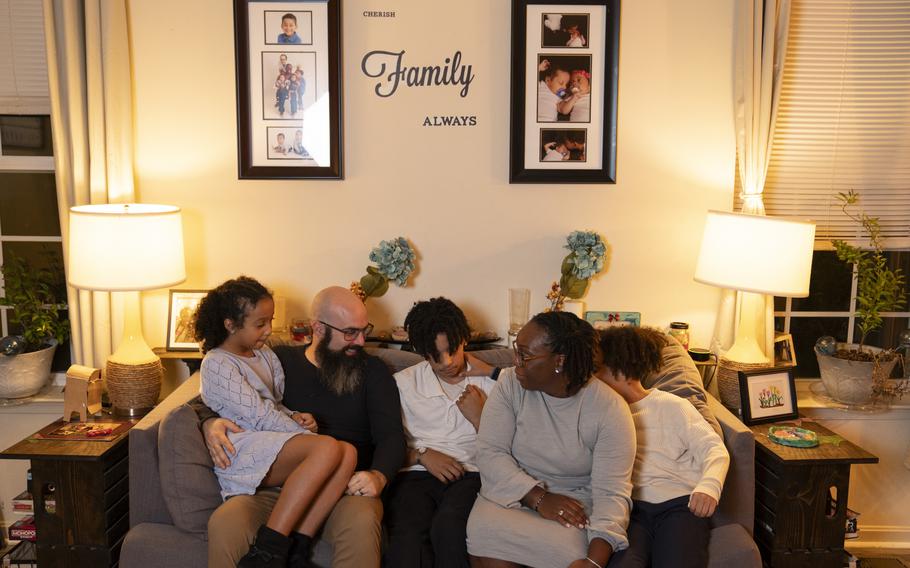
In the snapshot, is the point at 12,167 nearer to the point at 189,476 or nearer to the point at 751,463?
the point at 189,476

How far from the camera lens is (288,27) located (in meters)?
3.56

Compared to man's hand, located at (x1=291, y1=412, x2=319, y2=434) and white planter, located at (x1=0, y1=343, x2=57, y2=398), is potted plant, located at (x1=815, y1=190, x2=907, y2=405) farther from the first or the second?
white planter, located at (x1=0, y1=343, x2=57, y2=398)

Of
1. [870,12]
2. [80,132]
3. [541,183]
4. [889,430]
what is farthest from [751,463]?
[80,132]

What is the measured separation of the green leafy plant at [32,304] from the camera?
140 inches

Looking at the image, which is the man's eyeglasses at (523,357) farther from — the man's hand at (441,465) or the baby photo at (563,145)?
the baby photo at (563,145)

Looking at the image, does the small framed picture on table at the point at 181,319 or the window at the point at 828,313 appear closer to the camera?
the small framed picture on table at the point at 181,319

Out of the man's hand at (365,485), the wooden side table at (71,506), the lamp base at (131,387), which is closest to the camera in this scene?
the man's hand at (365,485)

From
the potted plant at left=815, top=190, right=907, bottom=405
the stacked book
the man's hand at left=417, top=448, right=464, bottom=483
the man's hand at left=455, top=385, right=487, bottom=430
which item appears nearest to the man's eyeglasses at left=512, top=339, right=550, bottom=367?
the man's hand at left=455, top=385, right=487, bottom=430

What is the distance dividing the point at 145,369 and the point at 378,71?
5.40 feet

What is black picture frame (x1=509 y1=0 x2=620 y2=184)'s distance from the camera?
357 cm

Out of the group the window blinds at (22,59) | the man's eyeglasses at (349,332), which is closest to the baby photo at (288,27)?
the window blinds at (22,59)

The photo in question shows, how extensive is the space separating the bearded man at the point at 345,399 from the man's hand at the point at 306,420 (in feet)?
0.36

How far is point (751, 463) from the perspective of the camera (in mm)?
2910

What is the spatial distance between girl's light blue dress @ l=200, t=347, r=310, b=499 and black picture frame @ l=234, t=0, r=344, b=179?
1.06 m
